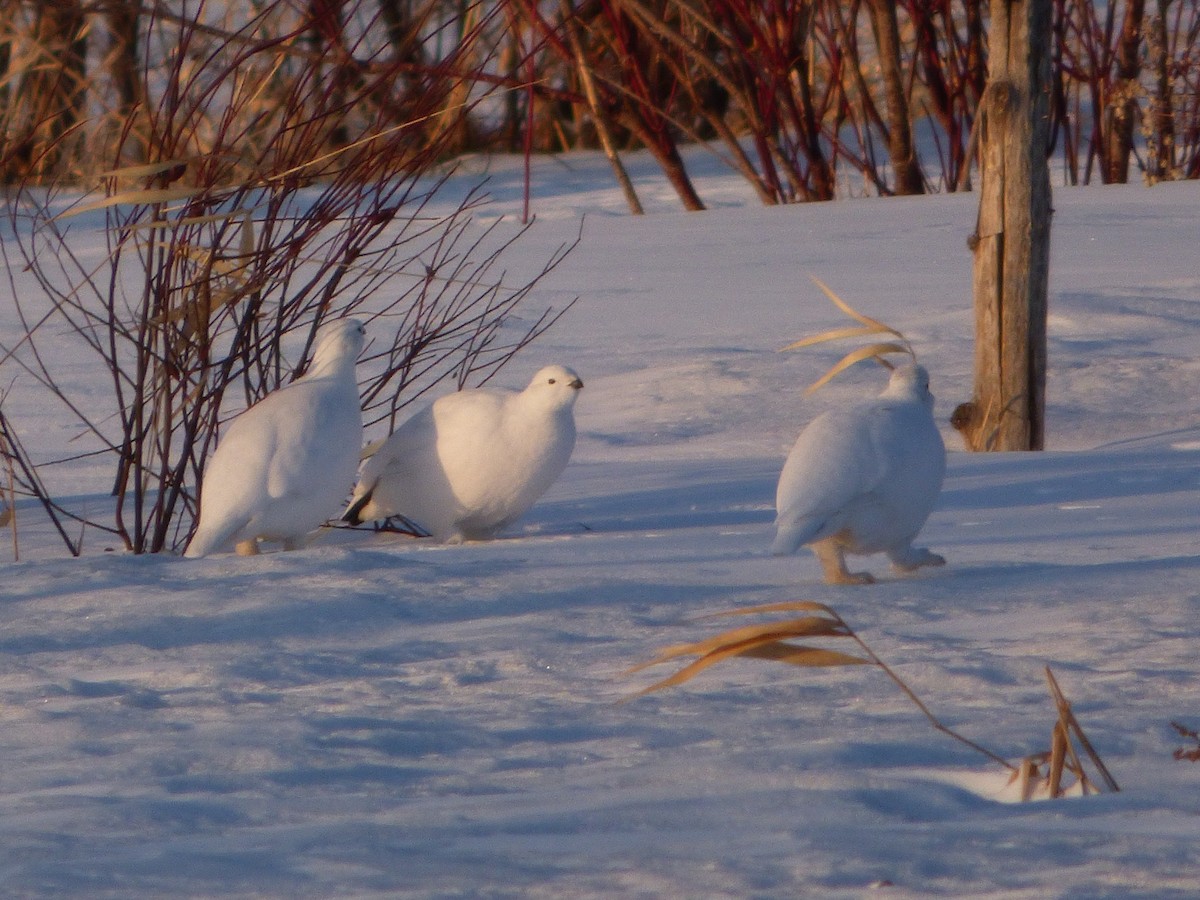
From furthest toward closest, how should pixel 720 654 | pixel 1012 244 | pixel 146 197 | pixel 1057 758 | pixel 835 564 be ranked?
1. pixel 1012 244
2. pixel 146 197
3. pixel 835 564
4. pixel 720 654
5. pixel 1057 758

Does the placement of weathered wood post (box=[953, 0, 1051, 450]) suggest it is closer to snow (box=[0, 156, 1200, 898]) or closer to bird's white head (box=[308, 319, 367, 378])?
snow (box=[0, 156, 1200, 898])

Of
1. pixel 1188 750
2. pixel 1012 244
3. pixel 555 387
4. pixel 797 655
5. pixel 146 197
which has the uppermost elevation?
pixel 146 197

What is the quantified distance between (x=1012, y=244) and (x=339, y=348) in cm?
202

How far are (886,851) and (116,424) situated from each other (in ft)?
13.4

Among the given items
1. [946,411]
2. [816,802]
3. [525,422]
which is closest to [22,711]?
[816,802]

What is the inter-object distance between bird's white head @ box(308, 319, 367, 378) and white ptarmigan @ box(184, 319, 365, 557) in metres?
0.05

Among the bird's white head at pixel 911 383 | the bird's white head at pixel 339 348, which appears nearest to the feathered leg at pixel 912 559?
the bird's white head at pixel 911 383

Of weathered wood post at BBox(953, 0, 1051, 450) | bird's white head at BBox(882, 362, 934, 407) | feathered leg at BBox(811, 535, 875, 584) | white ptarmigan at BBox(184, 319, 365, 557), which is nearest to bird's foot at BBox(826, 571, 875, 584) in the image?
feathered leg at BBox(811, 535, 875, 584)

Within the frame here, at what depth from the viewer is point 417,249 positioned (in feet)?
25.9

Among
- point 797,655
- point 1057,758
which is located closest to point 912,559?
point 797,655

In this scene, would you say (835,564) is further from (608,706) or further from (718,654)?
(718,654)

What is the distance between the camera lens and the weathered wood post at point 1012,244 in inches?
181

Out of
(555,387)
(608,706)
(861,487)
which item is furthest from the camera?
(555,387)

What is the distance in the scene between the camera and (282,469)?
331cm
